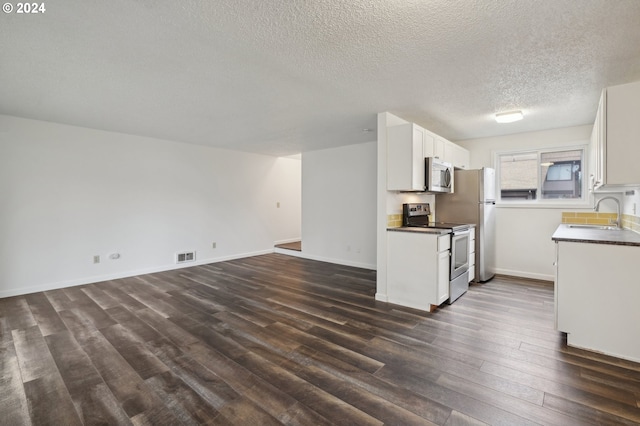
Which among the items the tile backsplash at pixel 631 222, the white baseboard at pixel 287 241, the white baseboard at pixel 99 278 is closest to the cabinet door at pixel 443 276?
the tile backsplash at pixel 631 222

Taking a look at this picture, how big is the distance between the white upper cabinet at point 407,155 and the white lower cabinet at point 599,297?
164 cm

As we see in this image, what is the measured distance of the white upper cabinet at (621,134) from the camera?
2199mm

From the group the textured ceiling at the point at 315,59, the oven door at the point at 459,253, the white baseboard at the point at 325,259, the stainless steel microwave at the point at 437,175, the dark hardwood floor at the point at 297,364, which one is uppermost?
the textured ceiling at the point at 315,59

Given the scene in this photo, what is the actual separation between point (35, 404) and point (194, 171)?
182 inches

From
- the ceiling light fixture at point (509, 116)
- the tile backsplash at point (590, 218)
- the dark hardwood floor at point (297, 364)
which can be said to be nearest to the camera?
the dark hardwood floor at point (297, 364)

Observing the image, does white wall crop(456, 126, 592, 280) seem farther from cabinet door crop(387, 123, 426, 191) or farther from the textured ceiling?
cabinet door crop(387, 123, 426, 191)

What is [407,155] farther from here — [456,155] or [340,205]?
[340,205]

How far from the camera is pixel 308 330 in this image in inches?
114

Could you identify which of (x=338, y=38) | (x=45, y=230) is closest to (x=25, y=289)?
(x=45, y=230)

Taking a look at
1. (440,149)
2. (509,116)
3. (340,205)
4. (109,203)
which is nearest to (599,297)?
(509,116)

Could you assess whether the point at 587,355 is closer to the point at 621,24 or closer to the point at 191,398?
the point at 621,24

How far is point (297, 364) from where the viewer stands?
2.30 metres

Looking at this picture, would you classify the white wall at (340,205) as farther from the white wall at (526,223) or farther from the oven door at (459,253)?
the white wall at (526,223)

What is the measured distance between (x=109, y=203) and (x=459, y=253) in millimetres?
5640
